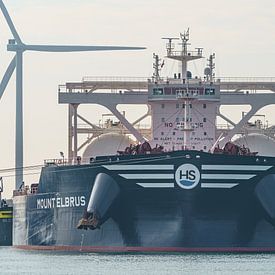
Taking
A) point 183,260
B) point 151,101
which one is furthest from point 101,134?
point 183,260

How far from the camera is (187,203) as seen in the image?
322 ft

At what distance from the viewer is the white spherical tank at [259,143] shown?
4449 inches

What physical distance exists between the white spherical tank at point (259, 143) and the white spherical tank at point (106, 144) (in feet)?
20.6

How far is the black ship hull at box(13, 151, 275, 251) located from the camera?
97.9m

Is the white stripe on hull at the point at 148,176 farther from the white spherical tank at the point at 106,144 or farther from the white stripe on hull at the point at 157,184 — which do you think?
the white spherical tank at the point at 106,144

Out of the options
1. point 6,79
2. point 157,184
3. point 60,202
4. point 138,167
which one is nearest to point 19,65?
point 6,79

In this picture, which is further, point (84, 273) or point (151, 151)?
point (151, 151)

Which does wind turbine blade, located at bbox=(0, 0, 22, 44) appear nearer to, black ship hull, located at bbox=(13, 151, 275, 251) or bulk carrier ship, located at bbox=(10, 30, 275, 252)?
bulk carrier ship, located at bbox=(10, 30, 275, 252)

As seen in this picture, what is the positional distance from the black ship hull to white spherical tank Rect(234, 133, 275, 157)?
43.7 ft

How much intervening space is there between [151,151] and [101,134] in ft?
46.4

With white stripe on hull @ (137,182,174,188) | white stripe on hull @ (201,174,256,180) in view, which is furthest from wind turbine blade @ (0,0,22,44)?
white stripe on hull @ (201,174,256,180)

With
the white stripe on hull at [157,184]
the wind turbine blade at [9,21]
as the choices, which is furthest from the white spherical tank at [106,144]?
the white stripe on hull at [157,184]

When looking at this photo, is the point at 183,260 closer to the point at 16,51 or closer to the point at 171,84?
the point at 171,84

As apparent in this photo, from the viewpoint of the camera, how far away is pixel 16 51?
124 metres
